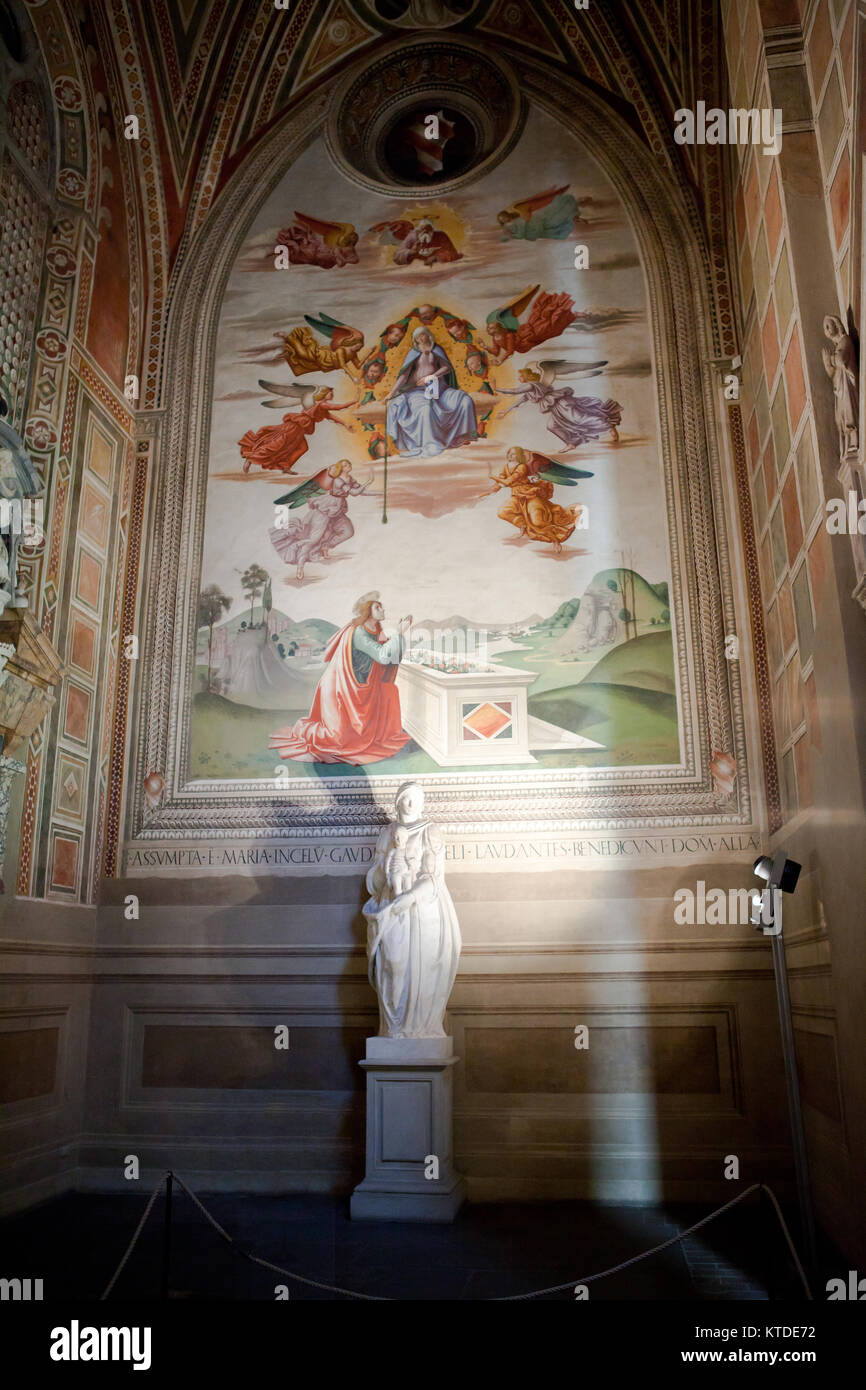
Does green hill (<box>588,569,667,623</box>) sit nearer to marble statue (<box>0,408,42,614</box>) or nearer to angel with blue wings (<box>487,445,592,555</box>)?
angel with blue wings (<box>487,445,592,555</box>)

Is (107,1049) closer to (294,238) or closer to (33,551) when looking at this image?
(33,551)

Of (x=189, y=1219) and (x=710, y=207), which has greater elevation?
(x=710, y=207)

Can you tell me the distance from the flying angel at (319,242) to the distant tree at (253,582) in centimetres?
309

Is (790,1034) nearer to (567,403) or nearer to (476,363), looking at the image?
(567,403)

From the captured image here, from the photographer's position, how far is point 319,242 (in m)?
10.2

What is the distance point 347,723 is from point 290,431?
2.81 m

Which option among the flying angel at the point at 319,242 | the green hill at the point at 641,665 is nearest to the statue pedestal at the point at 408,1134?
the green hill at the point at 641,665

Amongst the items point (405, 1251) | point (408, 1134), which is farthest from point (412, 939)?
point (405, 1251)

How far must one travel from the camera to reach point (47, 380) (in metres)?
8.57

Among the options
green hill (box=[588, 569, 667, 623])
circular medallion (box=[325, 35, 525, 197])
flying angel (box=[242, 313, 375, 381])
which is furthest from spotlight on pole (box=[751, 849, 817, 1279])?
circular medallion (box=[325, 35, 525, 197])

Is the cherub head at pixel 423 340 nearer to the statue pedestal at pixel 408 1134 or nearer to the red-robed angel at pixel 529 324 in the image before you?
the red-robed angel at pixel 529 324
